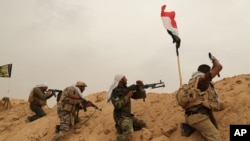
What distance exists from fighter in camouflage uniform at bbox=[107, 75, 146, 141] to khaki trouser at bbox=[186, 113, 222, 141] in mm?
1570

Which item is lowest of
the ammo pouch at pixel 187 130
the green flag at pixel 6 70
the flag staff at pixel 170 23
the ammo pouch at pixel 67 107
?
the ammo pouch at pixel 187 130

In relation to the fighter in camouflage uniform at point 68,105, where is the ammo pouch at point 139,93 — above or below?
above

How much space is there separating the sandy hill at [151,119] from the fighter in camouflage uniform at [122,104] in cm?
34

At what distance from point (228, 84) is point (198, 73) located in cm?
319

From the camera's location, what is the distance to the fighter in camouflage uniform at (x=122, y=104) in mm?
7016

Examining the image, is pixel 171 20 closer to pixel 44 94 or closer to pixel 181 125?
pixel 181 125

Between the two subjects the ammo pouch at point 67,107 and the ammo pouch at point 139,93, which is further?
the ammo pouch at point 67,107

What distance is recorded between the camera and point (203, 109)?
19.4ft

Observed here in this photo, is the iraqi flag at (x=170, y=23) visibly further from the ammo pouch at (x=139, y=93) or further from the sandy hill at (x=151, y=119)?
the sandy hill at (x=151, y=119)

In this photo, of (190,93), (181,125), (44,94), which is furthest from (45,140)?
(190,93)

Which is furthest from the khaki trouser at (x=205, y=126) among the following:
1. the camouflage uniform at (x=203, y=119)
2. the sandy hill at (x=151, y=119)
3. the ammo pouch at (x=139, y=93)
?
the ammo pouch at (x=139, y=93)

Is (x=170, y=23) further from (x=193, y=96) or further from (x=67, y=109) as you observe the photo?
(x=67, y=109)

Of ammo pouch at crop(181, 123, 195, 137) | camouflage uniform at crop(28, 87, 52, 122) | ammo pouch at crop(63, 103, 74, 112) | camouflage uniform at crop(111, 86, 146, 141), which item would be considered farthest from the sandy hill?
ammo pouch at crop(63, 103, 74, 112)

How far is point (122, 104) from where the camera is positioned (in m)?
7.10
